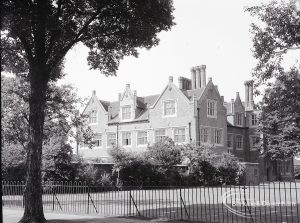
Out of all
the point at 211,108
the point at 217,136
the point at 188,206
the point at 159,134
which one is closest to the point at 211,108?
the point at 211,108

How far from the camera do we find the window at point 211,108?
4841 cm

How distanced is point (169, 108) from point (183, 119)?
2632 mm

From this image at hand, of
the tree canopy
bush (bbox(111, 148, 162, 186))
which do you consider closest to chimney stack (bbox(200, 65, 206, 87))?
bush (bbox(111, 148, 162, 186))

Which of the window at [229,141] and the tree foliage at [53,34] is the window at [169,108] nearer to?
the window at [229,141]

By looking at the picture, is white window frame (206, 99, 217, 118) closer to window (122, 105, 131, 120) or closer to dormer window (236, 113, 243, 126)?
dormer window (236, 113, 243, 126)

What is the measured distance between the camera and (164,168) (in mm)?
35875

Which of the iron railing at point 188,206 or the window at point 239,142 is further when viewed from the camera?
the window at point 239,142

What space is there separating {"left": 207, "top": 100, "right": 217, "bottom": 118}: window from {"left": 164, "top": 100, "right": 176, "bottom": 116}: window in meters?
4.42

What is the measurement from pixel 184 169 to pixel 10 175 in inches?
650

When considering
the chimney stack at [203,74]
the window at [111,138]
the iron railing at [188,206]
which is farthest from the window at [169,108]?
the iron railing at [188,206]

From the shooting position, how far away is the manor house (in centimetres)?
4656

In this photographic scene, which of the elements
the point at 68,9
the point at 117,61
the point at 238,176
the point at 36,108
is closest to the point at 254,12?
the point at 117,61

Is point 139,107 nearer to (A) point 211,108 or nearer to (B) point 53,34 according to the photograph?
(A) point 211,108

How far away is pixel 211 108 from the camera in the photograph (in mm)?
48969
